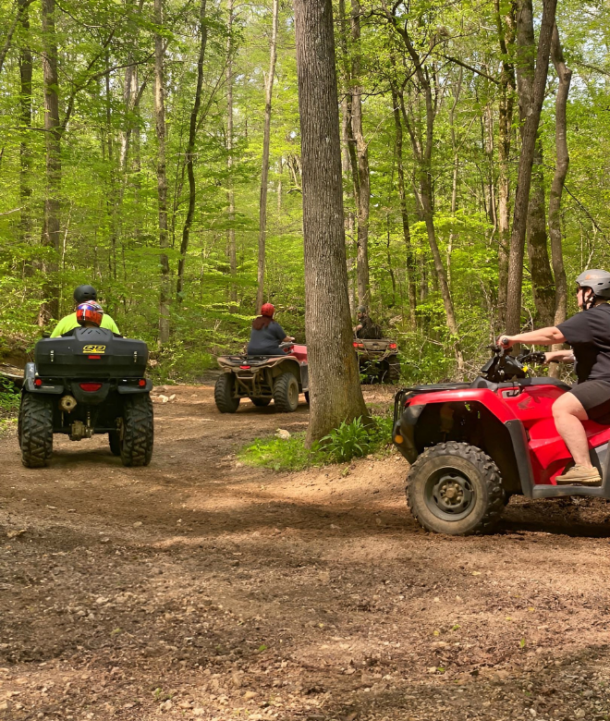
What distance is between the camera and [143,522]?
549 cm

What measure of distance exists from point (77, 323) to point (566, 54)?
28.4ft

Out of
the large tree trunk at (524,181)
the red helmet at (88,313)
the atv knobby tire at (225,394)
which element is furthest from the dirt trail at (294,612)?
the atv knobby tire at (225,394)

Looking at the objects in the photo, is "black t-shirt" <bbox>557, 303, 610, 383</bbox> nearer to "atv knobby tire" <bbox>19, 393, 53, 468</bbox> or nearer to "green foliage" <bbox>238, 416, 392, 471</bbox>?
"green foliage" <bbox>238, 416, 392, 471</bbox>

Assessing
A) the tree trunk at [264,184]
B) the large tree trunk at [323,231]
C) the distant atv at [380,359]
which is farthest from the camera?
the tree trunk at [264,184]

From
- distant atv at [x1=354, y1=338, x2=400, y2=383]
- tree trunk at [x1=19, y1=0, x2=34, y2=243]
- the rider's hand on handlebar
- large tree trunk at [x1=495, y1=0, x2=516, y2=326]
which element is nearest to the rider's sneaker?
the rider's hand on handlebar

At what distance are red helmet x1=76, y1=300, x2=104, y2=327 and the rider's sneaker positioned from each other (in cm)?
543

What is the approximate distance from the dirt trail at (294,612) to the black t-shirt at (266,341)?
678 centimetres

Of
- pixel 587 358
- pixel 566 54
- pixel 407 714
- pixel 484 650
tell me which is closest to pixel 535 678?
pixel 484 650

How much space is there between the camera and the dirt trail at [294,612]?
8.04 ft

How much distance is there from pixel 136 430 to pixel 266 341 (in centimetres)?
559

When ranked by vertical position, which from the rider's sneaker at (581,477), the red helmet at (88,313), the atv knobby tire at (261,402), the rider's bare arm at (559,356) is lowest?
the atv knobby tire at (261,402)

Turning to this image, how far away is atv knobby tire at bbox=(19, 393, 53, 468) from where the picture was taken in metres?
7.24

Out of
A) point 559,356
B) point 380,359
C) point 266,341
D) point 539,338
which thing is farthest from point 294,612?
point 380,359

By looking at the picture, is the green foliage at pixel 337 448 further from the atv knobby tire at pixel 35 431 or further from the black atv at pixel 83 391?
the atv knobby tire at pixel 35 431
